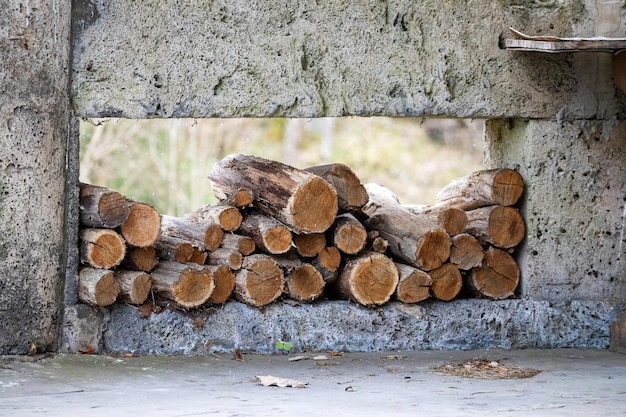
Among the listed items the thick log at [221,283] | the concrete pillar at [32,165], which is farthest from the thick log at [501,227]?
the concrete pillar at [32,165]

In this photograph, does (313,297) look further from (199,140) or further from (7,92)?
(199,140)

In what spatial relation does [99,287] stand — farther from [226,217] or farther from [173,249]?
[226,217]

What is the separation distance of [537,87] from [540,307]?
1.21 metres

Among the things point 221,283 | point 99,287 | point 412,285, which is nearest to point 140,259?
point 99,287

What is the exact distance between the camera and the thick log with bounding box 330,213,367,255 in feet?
18.7

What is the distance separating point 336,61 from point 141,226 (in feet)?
4.36

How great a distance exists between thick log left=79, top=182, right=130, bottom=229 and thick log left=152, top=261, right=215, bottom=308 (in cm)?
37

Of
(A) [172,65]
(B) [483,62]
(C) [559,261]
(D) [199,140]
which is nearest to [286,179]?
(A) [172,65]

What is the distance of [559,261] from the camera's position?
6027mm

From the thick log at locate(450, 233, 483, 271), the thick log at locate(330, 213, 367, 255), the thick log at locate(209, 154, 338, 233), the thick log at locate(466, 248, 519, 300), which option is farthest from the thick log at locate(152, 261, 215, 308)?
the thick log at locate(466, 248, 519, 300)

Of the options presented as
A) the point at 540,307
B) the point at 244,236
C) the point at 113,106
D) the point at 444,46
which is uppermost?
the point at 444,46

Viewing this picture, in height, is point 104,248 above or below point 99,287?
above

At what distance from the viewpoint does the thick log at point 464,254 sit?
5898 millimetres

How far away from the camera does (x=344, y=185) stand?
229 inches
